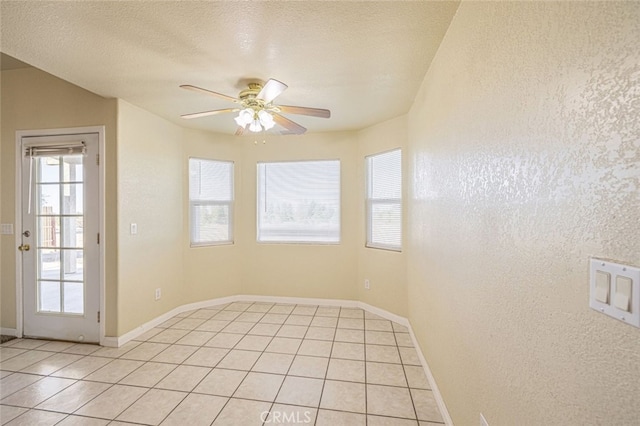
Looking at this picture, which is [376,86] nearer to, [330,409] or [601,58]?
[601,58]

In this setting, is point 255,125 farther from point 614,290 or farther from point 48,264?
point 48,264

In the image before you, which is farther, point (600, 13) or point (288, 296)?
point (288, 296)

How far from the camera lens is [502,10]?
1058 mm

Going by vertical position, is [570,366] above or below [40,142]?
below

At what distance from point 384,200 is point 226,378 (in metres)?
2.53

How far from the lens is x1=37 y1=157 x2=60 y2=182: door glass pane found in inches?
114

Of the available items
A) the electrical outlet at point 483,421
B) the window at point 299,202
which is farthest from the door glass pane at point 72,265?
the electrical outlet at point 483,421

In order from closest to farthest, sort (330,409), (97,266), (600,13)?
(600,13), (330,409), (97,266)

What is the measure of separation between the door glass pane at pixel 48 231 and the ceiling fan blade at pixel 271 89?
265cm

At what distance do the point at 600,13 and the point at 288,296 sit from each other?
3.95 metres

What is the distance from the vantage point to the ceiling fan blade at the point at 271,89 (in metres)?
1.83

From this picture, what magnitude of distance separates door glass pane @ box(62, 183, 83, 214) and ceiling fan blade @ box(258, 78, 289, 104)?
230 cm

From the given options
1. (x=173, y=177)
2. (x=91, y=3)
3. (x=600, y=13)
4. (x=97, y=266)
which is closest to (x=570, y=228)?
(x=600, y=13)

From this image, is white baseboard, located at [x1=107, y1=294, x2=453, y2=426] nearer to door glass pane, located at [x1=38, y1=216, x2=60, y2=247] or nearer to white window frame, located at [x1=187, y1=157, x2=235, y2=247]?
A: white window frame, located at [x1=187, y1=157, x2=235, y2=247]
